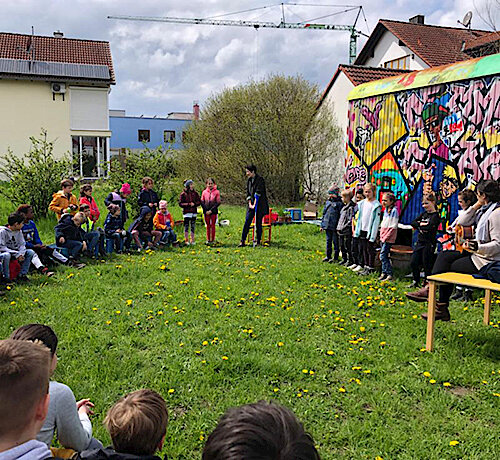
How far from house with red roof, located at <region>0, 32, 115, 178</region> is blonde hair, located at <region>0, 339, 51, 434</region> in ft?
91.5

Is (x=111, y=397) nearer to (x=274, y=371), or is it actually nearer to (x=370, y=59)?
(x=274, y=371)

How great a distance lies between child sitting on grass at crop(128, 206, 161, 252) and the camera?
39.3 feet

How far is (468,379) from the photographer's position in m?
5.11

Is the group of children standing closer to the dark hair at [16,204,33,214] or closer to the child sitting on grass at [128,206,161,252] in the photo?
the child sitting on grass at [128,206,161,252]

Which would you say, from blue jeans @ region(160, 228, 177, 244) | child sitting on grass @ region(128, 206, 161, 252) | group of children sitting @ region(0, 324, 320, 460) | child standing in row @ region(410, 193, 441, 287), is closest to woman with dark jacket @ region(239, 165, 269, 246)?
blue jeans @ region(160, 228, 177, 244)

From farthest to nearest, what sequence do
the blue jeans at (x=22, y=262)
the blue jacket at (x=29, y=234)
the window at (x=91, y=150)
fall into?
the window at (x=91, y=150) < the blue jacket at (x=29, y=234) < the blue jeans at (x=22, y=262)

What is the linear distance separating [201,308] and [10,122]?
26.8 m

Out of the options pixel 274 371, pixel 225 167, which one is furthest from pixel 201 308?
pixel 225 167

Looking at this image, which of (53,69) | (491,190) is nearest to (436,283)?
(491,190)

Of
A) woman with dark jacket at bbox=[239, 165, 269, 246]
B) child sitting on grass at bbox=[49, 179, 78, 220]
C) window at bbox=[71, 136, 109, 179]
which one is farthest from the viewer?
window at bbox=[71, 136, 109, 179]

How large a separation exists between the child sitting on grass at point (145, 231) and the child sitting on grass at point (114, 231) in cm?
27

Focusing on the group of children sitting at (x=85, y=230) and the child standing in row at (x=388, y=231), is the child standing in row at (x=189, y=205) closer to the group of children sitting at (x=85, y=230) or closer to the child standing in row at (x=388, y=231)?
the group of children sitting at (x=85, y=230)

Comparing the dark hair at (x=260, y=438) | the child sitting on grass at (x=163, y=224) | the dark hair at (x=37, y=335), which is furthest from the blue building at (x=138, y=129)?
the dark hair at (x=260, y=438)

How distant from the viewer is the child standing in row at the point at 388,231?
934cm
